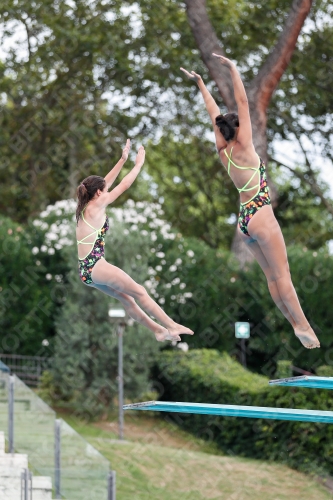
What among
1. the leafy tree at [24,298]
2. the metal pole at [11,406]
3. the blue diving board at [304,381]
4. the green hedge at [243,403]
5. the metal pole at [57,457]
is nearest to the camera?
the blue diving board at [304,381]

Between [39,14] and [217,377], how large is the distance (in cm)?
957

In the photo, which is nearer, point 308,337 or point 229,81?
point 308,337

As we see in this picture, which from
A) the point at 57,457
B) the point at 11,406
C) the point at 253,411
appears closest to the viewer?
the point at 253,411

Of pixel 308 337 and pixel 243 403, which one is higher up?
pixel 308 337

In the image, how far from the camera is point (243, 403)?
49.0 ft

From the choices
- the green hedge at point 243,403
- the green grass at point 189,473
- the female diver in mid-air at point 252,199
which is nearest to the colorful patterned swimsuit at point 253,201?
the female diver in mid-air at point 252,199

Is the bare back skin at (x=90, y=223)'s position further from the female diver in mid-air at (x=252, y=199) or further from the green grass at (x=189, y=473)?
the green grass at (x=189, y=473)

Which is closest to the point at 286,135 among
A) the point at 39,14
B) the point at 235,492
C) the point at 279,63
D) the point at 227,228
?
the point at 227,228

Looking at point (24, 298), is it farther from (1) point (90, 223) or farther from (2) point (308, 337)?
(2) point (308, 337)

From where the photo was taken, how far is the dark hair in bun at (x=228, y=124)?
627cm

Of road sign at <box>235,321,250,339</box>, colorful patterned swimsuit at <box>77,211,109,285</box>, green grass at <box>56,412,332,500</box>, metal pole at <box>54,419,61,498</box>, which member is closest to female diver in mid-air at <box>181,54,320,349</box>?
colorful patterned swimsuit at <box>77,211,109,285</box>

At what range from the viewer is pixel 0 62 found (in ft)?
71.0

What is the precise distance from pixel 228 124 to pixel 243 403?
924cm

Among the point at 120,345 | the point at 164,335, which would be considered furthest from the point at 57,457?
the point at 164,335
